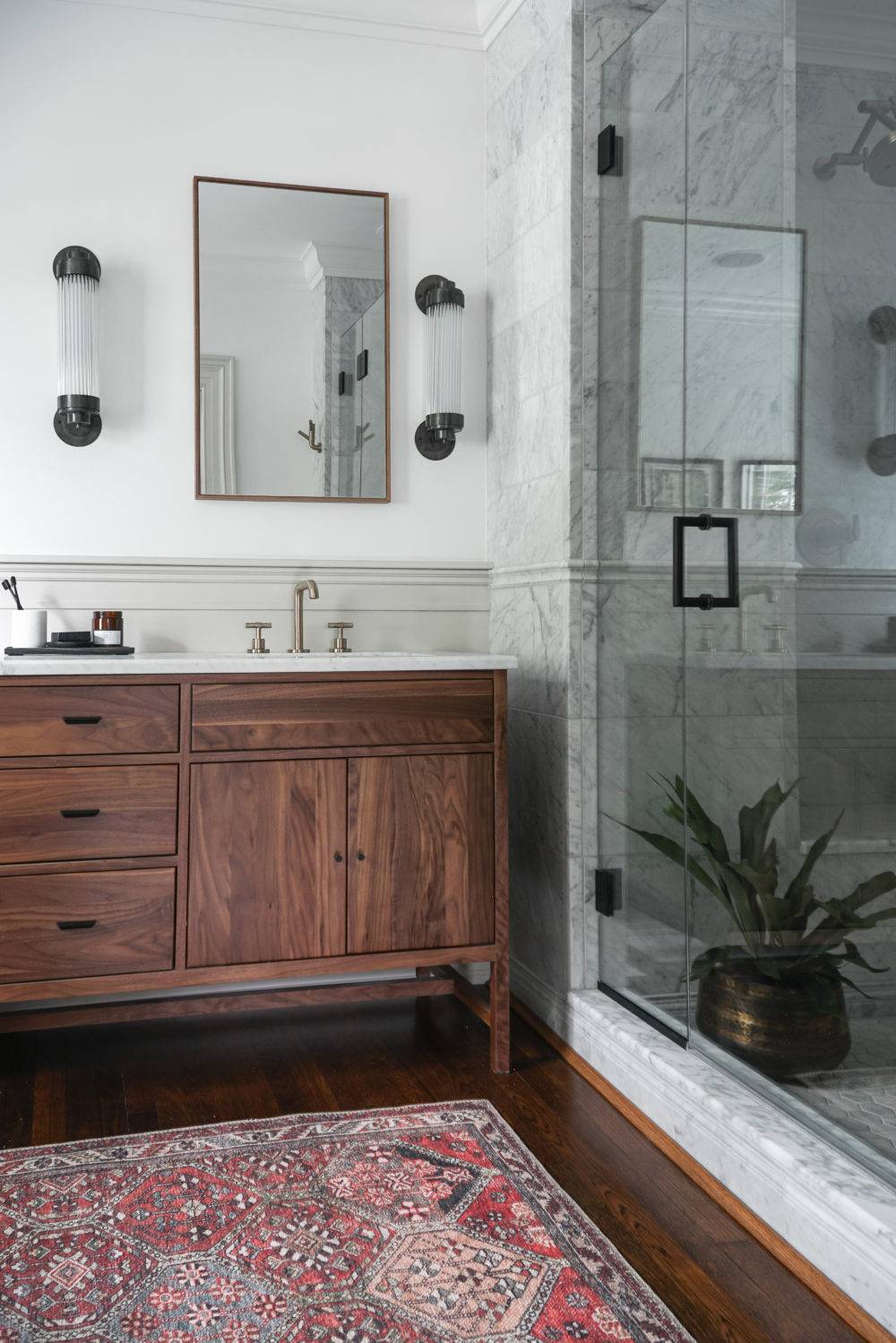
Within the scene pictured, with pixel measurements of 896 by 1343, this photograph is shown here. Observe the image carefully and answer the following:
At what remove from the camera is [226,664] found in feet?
7.21

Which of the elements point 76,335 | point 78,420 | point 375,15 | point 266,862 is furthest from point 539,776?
point 375,15

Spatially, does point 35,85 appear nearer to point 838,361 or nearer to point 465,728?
point 465,728

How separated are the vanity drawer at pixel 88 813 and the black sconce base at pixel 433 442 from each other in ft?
3.77

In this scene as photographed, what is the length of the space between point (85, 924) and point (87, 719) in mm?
399

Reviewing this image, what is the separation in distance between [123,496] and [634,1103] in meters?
1.80

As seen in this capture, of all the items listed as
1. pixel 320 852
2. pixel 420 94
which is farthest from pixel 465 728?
pixel 420 94

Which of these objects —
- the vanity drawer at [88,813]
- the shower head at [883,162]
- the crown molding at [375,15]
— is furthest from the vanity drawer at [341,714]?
the crown molding at [375,15]

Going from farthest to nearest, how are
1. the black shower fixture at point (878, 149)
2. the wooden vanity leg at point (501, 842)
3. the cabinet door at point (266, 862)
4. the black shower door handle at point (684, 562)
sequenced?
the wooden vanity leg at point (501, 842) → the cabinet door at point (266, 862) → the black shower door handle at point (684, 562) → the black shower fixture at point (878, 149)

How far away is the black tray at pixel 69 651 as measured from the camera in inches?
93.0

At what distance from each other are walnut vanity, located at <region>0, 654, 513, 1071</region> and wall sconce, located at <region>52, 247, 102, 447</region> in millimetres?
752

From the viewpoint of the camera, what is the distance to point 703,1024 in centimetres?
198

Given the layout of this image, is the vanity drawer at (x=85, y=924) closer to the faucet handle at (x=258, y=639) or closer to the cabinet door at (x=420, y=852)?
the cabinet door at (x=420, y=852)

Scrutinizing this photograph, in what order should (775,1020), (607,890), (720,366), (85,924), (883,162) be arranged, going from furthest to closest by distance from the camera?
(607,890)
(85,924)
(720,366)
(775,1020)
(883,162)

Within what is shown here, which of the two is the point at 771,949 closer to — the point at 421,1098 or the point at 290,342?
the point at 421,1098
